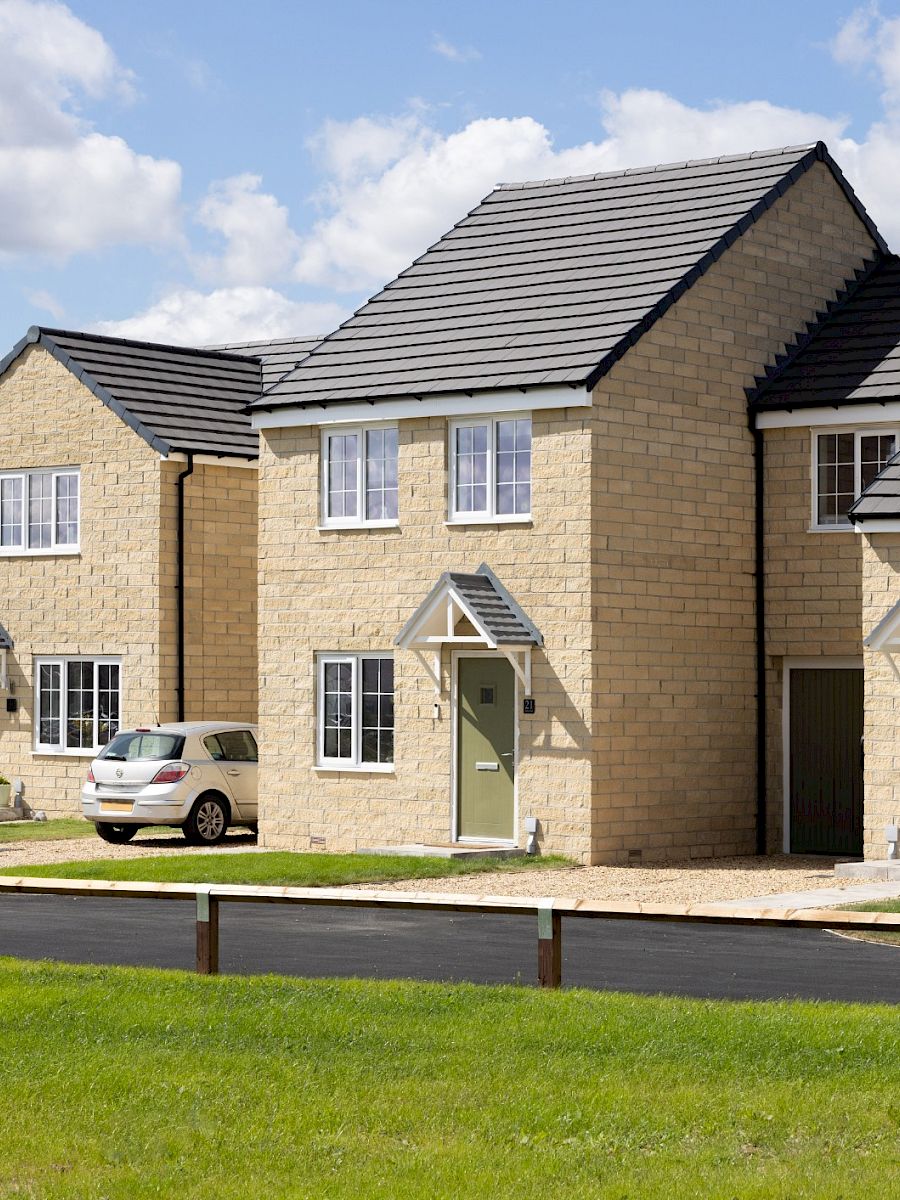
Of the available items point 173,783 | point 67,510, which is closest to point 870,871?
point 173,783

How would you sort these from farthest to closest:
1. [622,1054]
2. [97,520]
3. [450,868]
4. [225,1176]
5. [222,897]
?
[97,520]
[450,868]
[222,897]
[622,1054]
[225,1176]

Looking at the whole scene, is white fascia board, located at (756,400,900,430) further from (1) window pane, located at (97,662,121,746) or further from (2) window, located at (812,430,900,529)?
(1) window pane, located at (97,662,121,746)

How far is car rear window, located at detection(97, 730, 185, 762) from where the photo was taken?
26609 mm

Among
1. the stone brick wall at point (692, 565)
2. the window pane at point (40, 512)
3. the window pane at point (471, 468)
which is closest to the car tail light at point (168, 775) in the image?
the window pane at point (471, 468)

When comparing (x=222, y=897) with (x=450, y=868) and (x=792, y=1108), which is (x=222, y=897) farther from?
(x=450, y=868)

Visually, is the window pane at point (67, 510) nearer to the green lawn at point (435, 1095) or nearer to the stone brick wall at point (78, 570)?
the stone brick wall at point (78, 570)

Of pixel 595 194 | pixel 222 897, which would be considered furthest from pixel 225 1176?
pixel 595 194

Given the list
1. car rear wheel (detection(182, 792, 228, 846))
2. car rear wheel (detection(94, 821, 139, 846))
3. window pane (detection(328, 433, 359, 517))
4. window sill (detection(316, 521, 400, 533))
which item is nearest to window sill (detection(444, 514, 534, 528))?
window sill (detection(316, 521, 400, 533))

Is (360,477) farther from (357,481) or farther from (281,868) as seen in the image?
(281,868)

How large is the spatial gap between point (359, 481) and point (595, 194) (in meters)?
6.09

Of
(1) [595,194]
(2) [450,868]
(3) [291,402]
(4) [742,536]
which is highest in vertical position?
(1) [595,194]

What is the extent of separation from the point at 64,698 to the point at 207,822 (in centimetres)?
562

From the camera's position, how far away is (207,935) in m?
13.6

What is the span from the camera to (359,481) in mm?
26250
